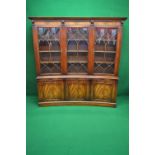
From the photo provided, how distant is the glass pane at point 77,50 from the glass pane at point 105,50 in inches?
7.9

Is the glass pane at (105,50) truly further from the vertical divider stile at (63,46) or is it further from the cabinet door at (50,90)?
the cabinet door at (50,90)

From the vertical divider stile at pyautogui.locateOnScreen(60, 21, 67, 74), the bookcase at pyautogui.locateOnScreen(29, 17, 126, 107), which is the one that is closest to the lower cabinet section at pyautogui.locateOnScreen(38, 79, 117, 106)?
the bookcase at pyautogui.locateOnScreen(29, 17, 126, 107)

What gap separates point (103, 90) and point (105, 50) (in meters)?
0.72

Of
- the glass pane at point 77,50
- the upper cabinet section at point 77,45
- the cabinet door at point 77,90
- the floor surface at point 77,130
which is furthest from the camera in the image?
the cabinet door at point 77,90

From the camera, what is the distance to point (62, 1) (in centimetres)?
416

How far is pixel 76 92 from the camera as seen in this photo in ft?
13.2

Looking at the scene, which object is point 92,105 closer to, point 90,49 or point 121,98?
point 121,98

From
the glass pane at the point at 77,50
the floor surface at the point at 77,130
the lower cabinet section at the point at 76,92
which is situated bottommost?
the floor surface at the point at 77,130

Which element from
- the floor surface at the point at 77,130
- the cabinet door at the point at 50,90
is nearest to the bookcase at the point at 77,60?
the cabinet door at the point at 50,90

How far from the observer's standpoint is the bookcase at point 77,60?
12.4 feet

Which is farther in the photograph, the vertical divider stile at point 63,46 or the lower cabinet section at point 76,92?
the lower cabinet section at point 76,92

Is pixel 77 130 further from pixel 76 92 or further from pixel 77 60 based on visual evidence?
pixel 77 60

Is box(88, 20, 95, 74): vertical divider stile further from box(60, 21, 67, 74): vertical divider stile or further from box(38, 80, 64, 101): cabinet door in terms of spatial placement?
box(38, 80, 64, 101): cabinet door

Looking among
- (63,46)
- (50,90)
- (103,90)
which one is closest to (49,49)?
(63,46)
